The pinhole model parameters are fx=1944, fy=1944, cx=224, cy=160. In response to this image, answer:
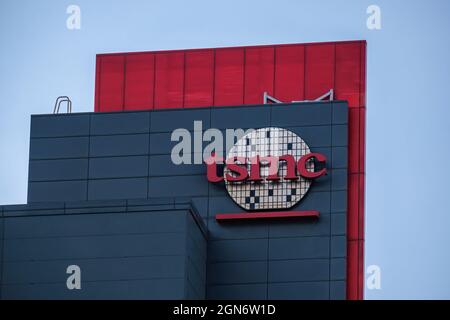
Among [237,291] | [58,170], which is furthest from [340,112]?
[58,170]

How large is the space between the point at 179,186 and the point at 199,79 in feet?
27.4

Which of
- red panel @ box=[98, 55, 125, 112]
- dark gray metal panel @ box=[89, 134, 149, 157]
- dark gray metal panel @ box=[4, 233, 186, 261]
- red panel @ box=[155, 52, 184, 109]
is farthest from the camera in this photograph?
red panel @ box=[98, 55, 125, 112]

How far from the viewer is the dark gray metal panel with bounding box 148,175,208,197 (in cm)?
9662

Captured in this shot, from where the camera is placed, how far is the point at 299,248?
3738 inches

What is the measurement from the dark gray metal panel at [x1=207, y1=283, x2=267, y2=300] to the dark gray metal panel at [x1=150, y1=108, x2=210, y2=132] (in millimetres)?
8547

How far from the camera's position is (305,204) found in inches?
3772

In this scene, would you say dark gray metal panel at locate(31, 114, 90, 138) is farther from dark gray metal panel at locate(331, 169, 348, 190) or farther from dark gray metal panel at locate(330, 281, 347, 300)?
dark gray metal panel at locate(330, 281, 347, 300)

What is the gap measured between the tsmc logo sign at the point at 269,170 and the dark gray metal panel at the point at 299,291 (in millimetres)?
4118

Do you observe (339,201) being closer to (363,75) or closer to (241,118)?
(241,118)

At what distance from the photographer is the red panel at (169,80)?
10300 centimetres

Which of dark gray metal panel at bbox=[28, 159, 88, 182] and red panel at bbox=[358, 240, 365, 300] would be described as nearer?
red panel at bbox=[358, 240, 365, 300]

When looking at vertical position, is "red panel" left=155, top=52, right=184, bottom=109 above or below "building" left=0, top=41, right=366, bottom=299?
above

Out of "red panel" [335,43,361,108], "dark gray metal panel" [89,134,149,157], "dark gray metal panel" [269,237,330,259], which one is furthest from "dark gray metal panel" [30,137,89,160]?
"red panel" [335,43,361,108]
